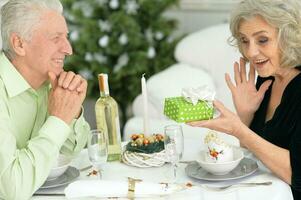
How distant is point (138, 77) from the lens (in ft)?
13.7

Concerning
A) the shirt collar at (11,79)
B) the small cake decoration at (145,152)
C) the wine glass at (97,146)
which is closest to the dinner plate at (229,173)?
the small cake decoration at (145,152)

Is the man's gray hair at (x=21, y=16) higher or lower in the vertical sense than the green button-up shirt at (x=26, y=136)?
higher

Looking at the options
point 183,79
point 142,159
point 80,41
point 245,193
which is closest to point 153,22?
point 80,41

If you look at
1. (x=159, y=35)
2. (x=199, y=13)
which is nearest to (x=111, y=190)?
(x=159, y=35)

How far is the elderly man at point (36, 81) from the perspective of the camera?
1767 millimetres

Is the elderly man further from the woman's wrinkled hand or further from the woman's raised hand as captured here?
the woman's raised hand

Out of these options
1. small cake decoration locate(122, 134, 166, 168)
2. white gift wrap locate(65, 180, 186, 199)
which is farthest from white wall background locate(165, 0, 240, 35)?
white gift wrap locate(65, 180, 186, 199)

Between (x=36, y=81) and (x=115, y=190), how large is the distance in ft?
1.69

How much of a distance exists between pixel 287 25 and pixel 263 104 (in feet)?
1.14

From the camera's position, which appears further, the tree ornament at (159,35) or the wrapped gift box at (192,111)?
the tree ornament at (159,35)

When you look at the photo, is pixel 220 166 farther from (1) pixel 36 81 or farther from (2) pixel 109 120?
(1) pixel 36 81

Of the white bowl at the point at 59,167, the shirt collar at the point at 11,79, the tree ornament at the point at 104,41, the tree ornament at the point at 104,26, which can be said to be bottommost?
the white bowl at the point at 59,167

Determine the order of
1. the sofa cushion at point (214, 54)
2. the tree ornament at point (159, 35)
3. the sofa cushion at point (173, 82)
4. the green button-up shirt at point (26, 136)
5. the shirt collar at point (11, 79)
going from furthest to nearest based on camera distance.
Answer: the tree ornament at point (159, 35)
the sofa cushion at point (214, 54)
the sofa cushion at point (173, 82)
the shirt collar at point (11, 79)
the green button-up shirt at point (26, 136)

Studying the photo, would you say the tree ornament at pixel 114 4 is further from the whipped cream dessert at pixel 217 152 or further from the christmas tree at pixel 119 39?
the whipped cream dessert at pixel 217 152
